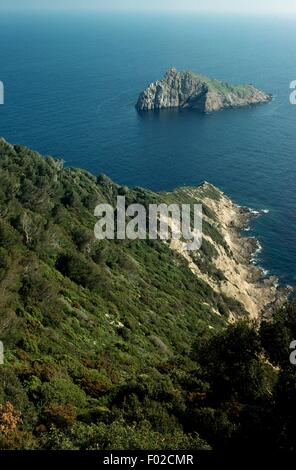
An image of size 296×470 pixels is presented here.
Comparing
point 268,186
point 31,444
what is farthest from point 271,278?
point 31,444

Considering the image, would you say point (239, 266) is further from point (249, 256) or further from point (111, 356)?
point (111, 356)

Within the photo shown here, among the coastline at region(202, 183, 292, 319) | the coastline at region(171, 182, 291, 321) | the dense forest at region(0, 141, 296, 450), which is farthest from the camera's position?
the coastline at region(202, 183, 292, 319)

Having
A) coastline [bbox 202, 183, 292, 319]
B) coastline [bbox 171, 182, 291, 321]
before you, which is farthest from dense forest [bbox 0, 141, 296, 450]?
coastline [bbox 202, 183, 292, 319]

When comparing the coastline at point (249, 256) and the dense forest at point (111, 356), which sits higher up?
the dense forest at point (111, 356)

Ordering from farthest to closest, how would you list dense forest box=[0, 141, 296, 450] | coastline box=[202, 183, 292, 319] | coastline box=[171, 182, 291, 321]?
coastline box=[202, 183, 292, 319] → coastline box=[171, 182, 291, 321] → dense forest box=[0, 141, 296, 450]

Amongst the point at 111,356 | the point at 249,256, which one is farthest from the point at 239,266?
the point at 111,356

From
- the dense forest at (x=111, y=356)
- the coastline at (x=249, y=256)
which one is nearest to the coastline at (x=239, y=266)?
the coastline at (x=249, y=256)

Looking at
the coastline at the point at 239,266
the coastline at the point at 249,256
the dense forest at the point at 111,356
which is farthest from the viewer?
the coastline at the point at 249,256

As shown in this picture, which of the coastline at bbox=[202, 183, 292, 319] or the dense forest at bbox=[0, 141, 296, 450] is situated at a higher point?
the dense forest at bbox=[0, 141, 296, 450]

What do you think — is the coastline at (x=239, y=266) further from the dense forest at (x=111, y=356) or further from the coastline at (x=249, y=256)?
the dense forest at (x=111, y=356)

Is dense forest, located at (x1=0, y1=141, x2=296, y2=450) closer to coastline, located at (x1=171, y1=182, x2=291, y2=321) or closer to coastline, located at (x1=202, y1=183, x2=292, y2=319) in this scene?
coastline, located at (x1=171, y1=182, x2=291, y2=321)
